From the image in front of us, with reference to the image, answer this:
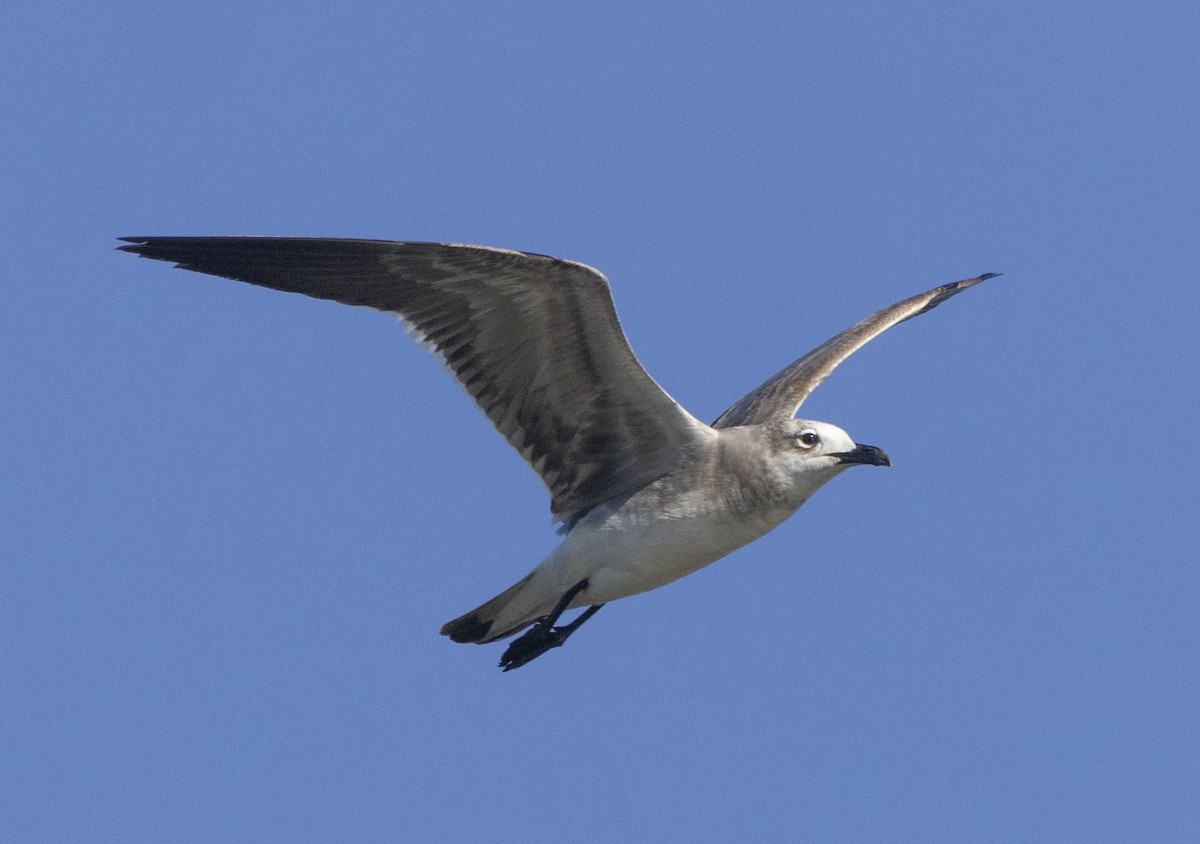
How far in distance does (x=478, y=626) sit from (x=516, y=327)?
2247 mm

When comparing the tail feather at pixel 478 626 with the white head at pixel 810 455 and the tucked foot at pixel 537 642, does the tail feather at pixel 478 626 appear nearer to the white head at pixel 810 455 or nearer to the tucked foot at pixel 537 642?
the tucked foot at pixel 537 642

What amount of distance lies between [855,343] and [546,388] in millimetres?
3401

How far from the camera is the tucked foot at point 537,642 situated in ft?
38.0

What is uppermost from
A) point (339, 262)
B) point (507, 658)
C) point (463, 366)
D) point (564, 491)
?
point (339, 262)

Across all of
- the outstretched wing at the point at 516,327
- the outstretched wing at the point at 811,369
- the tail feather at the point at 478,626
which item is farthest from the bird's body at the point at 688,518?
the outstretched wing at the point at 811,369

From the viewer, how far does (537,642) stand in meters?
11.6

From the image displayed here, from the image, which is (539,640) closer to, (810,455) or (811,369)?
(810,455)

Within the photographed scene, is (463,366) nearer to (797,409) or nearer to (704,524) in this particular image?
(704,524)

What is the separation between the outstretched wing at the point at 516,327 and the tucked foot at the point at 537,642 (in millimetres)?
897

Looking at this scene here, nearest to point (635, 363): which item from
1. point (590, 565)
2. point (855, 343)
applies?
point (590, 565)

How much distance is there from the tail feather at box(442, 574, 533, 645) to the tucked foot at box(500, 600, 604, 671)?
9.0 inches

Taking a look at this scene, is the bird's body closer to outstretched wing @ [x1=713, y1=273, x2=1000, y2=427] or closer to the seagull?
the seagull

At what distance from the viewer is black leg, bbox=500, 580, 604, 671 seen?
1156 centimetres

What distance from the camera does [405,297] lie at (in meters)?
10.7
